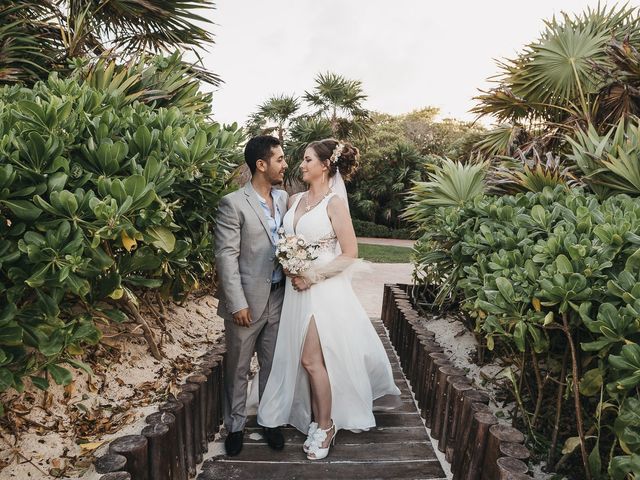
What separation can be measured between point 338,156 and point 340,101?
52.0 feet

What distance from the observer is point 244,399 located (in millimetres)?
2984

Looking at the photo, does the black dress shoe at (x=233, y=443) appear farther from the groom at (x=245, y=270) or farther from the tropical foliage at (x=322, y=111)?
the tropical foliage at (x=322, y=111)

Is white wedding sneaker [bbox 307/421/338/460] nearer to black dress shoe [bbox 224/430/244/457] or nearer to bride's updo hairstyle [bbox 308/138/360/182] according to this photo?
black dress shoe [bbox 224/430/244/457]

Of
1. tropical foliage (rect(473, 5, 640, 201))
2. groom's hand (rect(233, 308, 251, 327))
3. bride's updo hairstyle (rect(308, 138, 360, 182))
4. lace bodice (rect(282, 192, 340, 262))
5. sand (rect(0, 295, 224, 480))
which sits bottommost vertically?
sand (rect(0, 295, 224, 480))

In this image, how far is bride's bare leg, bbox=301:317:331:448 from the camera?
3043mm

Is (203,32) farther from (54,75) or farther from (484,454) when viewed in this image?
(484,454)

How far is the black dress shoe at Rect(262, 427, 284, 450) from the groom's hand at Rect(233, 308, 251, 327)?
2.64 feet

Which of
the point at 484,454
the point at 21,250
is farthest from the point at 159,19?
the point at 484,454

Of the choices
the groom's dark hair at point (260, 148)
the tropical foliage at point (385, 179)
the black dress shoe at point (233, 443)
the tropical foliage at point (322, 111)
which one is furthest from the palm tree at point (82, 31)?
the tropical foliage at point (385, 179)

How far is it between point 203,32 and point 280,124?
13.6m

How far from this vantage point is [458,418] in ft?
8.86

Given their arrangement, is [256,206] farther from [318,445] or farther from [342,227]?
[318,445]

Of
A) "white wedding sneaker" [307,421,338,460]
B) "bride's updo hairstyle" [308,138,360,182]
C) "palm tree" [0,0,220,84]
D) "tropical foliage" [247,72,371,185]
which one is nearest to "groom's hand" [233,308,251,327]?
"white wedding sneaker" [307,421,338,460]

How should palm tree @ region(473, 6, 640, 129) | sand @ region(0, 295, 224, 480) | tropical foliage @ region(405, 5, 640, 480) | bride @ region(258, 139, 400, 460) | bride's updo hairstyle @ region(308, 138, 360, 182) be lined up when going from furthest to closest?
1. palm tree @ region(473, 6, 640, 129)
2. bride's updo hairstyle @ region(308, 138, 360, 182)
3. bride @ region(258, 139, 400, 460)
4. sand @ region(0, 295, 224, 480)
5. tropical foliage @ region(405, 5, 640, 480)
